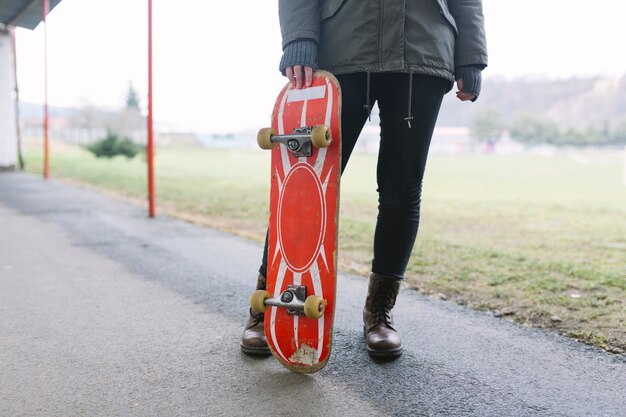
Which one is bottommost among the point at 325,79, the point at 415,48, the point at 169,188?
the point at 169,188

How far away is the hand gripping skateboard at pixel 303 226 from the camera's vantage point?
62.8 inches

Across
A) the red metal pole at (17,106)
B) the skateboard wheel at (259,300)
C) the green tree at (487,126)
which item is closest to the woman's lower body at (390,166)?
the skateboard wheel at (259,300)

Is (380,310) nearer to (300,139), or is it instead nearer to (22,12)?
(300,139)

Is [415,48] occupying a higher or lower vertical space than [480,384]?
higher

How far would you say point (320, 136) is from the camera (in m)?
1.50

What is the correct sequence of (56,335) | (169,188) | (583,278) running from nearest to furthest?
(56,335), (583,278), (169,188)

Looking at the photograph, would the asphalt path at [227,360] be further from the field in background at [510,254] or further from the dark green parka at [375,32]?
the dark green parka at [375,32]

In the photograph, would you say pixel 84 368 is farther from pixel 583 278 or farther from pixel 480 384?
pixel 583 278

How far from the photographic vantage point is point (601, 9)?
66.4 m

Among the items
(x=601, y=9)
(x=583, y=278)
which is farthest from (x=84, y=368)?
(x=601, y=9)

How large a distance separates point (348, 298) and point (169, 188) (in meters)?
7.94

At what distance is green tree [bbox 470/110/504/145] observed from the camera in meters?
60.6

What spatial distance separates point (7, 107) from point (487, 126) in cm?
5510

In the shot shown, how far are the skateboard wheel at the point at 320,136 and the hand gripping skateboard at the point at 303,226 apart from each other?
14 mm
